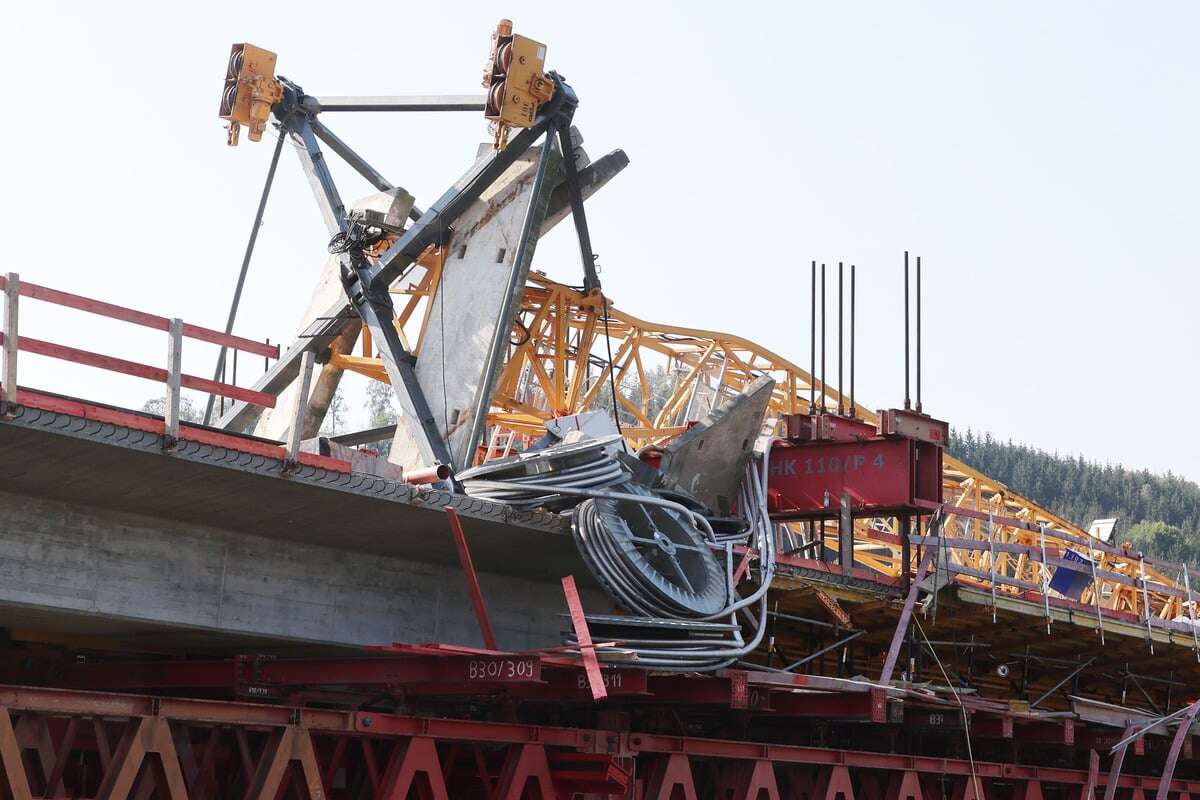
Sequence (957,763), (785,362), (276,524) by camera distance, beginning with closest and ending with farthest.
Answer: (276,524) → (957,763) → (785,362)

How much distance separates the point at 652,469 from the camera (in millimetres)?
21328

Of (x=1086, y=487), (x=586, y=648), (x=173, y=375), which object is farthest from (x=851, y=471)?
(x=1086, y=487)

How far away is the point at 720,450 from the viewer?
23.0m

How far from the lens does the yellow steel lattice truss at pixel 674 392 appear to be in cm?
2622

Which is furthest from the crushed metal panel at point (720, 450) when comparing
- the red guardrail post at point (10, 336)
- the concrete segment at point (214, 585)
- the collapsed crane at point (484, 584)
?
the red guardrail post at point (10, 336)

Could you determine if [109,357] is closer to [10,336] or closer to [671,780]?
[10,336]

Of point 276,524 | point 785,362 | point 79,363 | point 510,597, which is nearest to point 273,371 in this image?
point 510,597

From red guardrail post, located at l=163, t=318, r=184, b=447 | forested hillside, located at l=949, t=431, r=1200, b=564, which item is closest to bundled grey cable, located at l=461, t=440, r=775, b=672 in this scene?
red guardrail post, located at l=163, t=318, r=184, b=447

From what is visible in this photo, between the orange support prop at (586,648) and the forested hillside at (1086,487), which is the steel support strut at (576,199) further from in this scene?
the forested hillside at (1086,487)

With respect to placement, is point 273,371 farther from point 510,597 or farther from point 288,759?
point 288,759

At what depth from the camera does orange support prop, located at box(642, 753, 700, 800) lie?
19.0 meters

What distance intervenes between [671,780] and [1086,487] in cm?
18196

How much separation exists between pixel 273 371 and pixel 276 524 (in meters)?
9.86

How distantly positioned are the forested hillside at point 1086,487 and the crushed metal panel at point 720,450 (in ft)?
533
